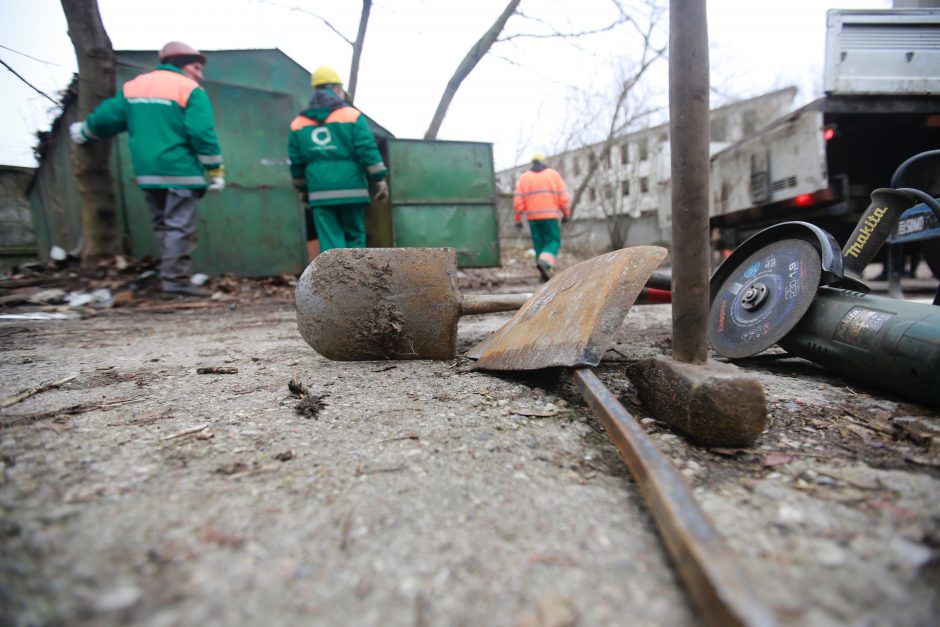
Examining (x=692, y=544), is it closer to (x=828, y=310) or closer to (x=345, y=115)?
(x=828, y=310)

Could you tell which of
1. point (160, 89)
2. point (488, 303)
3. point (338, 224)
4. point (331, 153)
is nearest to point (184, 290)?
point (338, 224)

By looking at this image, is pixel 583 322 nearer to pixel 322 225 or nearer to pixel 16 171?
pixel 322 225

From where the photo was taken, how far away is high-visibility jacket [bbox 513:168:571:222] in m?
6.50

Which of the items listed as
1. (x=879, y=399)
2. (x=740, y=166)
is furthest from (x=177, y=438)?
(x=740, y=166)

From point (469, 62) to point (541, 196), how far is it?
369 cm

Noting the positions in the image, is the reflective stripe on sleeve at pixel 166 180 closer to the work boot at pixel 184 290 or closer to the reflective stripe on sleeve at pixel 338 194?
the work boot at pixel 184 290

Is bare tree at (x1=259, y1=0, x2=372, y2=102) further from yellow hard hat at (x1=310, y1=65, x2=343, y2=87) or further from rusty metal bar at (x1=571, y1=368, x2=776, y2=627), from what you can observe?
rusty metal bar at (x1=571, y1=368, x2=776, y2=627)

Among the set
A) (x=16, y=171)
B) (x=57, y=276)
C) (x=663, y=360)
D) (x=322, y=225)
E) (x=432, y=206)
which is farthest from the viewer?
(x=16, y=171)

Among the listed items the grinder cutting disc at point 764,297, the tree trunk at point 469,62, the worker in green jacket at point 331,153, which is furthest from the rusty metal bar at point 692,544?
the tree trunk at point 469,62

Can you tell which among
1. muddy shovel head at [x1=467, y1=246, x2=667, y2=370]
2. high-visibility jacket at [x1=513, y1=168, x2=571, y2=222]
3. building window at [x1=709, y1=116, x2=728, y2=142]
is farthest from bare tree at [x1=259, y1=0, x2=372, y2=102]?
building window at [x1=709, y1=116, x2=728, y2=142]

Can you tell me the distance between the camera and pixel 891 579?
70 cm

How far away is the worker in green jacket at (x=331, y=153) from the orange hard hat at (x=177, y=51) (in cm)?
114

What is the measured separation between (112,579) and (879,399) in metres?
2.15

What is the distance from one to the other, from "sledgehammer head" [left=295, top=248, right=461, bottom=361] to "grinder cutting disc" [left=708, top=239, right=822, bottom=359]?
1.25 metres
